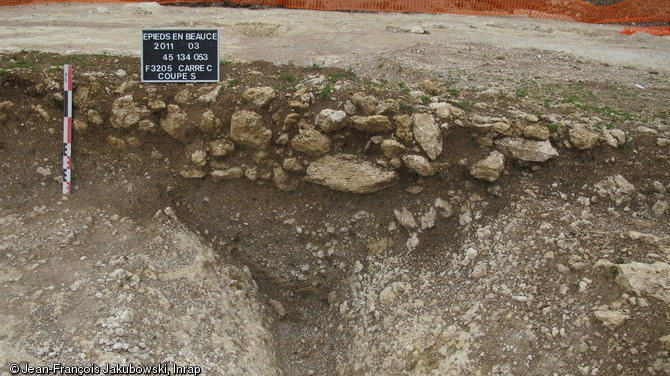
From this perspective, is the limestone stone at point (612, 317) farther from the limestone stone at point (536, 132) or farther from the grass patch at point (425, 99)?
the grass patch at point (425, 99)

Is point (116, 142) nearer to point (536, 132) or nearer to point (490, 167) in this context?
point (490, 167)

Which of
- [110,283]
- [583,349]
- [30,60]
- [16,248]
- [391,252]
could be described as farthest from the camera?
[30,60]

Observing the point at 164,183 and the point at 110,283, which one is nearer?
the point at 110,283

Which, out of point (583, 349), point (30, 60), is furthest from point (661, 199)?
point (30, 60)

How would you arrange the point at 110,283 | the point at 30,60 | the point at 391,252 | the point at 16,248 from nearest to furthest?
the point at 110,283, the point at 16,248, the point at 391,252, the point at 30,60

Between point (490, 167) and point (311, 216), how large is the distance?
2379mm

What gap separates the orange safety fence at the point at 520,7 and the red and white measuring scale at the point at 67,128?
10.3 m

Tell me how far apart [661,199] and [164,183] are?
624 cm

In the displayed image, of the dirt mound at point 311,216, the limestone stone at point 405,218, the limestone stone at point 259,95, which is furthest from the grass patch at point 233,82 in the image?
the limestone stone at point 405,218

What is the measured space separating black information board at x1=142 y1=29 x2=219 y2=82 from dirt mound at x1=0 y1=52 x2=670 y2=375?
30 centimetres

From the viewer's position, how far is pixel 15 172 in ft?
20.3

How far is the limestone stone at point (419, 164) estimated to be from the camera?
576 cm

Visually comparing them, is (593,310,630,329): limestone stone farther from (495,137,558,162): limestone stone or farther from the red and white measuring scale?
the red and white measuring scale

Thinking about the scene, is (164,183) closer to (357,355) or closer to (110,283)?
(110,283)
